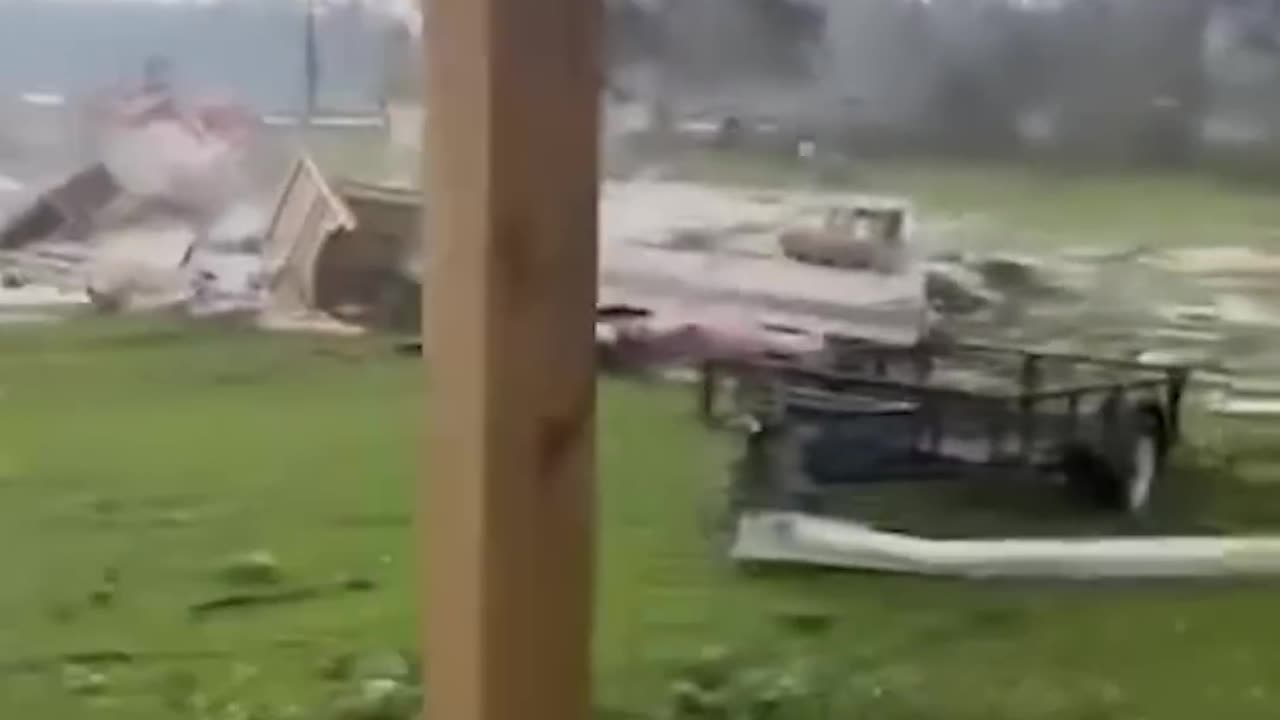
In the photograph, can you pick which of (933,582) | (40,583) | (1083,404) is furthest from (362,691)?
(1083,404)

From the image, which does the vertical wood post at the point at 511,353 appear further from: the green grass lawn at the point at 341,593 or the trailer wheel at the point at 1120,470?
the trailer wheel at the point at 1120,470

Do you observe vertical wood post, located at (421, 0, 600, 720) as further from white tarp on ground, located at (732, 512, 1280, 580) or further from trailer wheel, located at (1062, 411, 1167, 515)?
trailer wheel, located at (1062, 411, 1167, 515)

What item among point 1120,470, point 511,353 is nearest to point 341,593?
point 511,353

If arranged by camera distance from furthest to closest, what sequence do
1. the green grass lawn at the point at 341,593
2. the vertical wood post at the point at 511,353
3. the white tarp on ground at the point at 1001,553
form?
the white tarp on ground at the point at 1001,553 → the green grass lawn at the point at 341,593 → the vertical wood post at the point at 511,353

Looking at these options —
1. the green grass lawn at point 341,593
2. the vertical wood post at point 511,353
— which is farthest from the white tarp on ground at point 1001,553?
the vertical wood post at point 511,353

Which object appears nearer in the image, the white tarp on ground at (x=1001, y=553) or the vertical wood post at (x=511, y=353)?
the vertical wood post at (x=511, y=353)

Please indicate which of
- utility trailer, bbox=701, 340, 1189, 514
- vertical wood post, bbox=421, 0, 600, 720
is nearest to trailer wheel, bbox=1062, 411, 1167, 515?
utility trailer, bbox=701, 340, 1189, 514

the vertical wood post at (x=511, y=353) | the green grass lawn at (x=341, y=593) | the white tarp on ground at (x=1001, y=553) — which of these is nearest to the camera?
the vertical wood post at (x=511, y=353)

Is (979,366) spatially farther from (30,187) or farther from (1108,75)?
(30,187)
